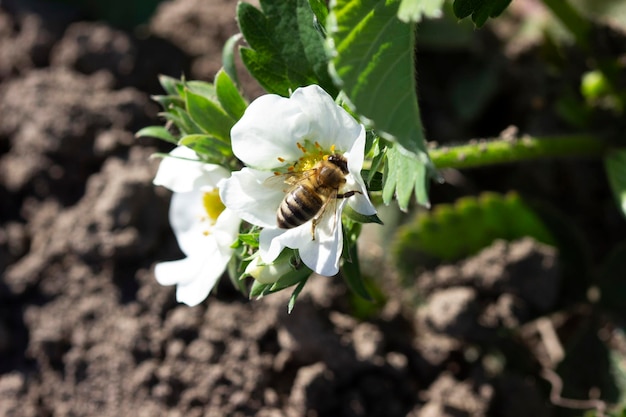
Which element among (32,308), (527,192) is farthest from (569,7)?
(32,308)

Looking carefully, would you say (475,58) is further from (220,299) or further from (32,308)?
(32,308)

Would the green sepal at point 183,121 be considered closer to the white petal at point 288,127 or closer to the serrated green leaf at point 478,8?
the white petal at point 288,127

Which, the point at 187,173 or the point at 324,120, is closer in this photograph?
the point at 324,120

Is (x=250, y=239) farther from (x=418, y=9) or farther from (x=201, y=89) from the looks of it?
(x=418, y=9)

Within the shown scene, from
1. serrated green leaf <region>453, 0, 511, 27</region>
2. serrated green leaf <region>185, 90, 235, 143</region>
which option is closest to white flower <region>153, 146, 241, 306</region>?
serrated green leaf <region>185, 90, 235, 143</region>

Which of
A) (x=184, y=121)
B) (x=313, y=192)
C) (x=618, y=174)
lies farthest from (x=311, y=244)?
(x=618, y=174)

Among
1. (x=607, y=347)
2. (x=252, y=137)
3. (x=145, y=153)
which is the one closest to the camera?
(x=252, y=137)
